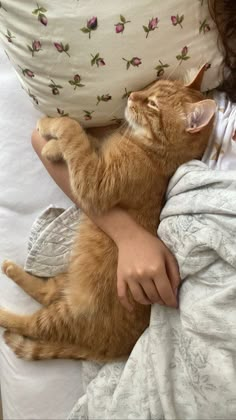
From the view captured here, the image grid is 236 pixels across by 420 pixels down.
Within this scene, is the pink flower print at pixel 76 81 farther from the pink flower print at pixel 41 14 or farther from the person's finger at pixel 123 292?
the person's finger at pixel 123 292

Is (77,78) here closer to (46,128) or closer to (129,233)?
(46,128)

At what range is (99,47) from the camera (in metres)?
0.94

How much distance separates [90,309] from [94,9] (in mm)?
620

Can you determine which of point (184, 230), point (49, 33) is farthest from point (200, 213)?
point (49, 33)

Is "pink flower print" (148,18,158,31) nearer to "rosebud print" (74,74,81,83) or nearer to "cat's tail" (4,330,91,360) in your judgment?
"rosebud print" (74,74,81,83)

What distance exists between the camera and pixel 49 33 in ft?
3.01

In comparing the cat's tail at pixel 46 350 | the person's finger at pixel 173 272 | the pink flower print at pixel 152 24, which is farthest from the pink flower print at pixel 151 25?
the cat's tail at pixel 46 350

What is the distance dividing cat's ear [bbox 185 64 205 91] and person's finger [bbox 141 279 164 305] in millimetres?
419

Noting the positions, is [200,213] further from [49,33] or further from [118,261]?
[49,33]

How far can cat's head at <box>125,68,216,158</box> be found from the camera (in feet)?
3.33

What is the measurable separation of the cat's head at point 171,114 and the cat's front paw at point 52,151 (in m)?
0.16

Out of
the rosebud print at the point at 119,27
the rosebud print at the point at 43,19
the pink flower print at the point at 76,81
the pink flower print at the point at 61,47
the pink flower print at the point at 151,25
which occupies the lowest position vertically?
the pink flower print at the point at 76,81

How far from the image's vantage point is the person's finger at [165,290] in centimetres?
97

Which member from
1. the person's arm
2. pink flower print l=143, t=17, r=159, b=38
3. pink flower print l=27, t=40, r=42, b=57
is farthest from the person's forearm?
pink flower print l=143, t=17, r=159, b=38
